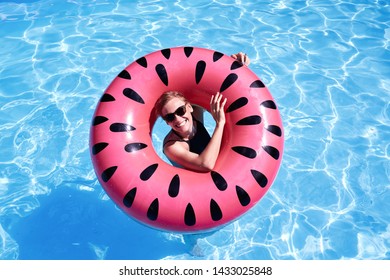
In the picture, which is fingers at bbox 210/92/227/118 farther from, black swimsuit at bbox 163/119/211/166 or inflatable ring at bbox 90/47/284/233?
black swimsuit at bbox 163/119/211/166

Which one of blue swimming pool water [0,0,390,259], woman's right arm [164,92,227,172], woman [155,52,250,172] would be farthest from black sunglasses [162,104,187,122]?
blue swimming pool water [0,0,390,259]

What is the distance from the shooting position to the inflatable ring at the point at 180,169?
2.52 meters

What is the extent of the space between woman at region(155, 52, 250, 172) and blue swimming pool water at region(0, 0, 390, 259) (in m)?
0.87

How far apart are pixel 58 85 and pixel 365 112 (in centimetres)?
360

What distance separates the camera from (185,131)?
289 centimetres

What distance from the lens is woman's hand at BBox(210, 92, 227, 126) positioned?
279 cm

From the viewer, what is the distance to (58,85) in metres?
4.75

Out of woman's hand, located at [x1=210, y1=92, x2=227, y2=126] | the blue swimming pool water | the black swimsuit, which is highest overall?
woman's hand, located at [x1=210, y1=92, x2=227, y2=126]

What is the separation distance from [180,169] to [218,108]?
0.53m

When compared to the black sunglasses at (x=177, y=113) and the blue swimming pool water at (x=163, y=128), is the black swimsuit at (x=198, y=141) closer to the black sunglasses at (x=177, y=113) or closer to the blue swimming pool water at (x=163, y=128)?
the black sunglasses at (x=177, y=113)

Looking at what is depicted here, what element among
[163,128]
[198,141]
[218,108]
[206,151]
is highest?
[218,108]

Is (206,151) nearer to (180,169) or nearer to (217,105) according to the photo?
(180,169)

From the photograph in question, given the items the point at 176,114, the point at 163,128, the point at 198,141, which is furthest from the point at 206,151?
the point at 163,128
